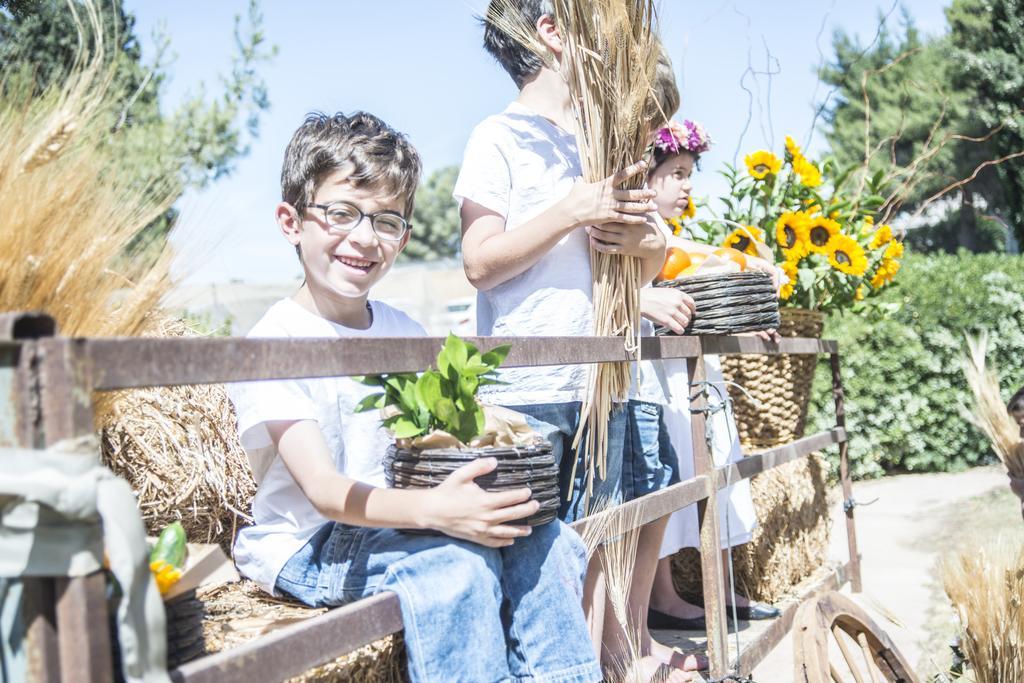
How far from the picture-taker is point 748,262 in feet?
9.57

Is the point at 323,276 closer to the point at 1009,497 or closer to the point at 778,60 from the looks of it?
the point at 778,60

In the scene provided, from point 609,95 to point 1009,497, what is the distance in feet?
18.8

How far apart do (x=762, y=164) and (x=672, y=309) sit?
1522mm

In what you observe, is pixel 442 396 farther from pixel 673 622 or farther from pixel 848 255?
pixel 848 255

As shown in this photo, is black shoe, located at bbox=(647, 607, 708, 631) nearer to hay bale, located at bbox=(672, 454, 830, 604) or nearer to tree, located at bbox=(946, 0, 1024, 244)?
hay bale, located at bbox=(672, 454, 830, 604)

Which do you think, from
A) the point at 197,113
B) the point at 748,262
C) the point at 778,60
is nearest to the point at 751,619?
the point at 748,262

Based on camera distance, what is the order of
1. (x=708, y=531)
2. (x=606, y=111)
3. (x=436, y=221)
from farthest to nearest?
(x=436, y=221) < (x=708, y=531) < (x=606, y=111)

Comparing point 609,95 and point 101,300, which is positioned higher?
point 609,95

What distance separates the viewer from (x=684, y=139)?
3.10 meters

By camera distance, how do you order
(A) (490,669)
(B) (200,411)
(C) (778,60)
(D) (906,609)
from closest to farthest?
(A) (490,669)
(B) (200,411)
(C) (778,60)
(D) (906,609)

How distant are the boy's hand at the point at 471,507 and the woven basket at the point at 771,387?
233 centimetres

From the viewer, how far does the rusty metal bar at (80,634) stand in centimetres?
88

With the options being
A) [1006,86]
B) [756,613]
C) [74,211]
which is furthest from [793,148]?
[1006,86]

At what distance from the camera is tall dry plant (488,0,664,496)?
1894 mm
